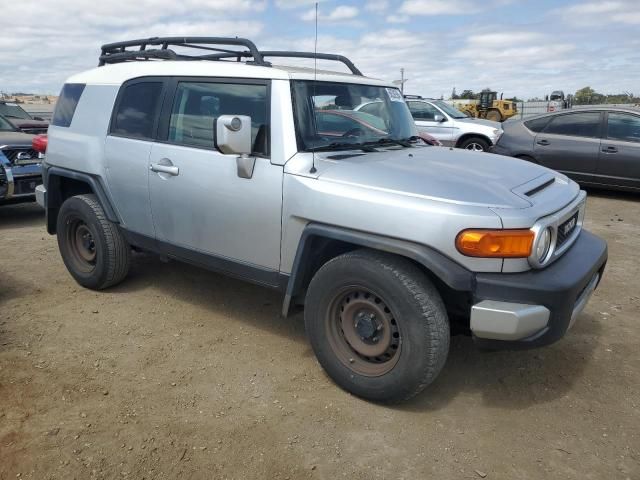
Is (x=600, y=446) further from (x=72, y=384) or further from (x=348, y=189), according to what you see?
(x=72, y=384)

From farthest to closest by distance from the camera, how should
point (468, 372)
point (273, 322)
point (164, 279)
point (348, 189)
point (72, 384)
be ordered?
point (164, 279) < point (273, 322) < point (468, 372) < point (72, 384) < point (348, 189)

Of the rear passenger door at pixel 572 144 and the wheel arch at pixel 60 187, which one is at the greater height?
the rear passenger door at pixel 572 144

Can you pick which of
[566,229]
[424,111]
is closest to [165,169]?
[566,229]

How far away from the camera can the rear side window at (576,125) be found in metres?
9.23

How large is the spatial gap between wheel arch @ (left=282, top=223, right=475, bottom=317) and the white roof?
3.48 feet

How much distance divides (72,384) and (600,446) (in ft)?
10.0

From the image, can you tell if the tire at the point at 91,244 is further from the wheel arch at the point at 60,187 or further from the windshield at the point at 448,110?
the windshield at the point at 448,110

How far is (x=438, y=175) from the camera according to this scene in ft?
9.96

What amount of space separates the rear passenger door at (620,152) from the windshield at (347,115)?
6.17 m

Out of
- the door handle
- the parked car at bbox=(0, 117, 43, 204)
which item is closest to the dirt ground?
the door handle

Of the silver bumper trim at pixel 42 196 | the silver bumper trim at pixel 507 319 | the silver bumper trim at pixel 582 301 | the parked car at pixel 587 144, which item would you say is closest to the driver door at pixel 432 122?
the parked car at pixel 587 144

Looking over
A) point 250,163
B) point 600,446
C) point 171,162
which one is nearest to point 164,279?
point 171,162

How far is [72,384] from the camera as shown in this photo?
3.28 m

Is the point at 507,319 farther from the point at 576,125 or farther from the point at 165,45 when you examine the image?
the point at 576,125
